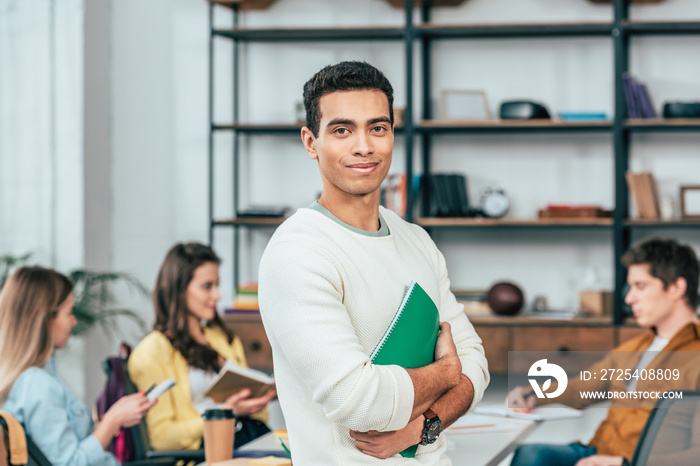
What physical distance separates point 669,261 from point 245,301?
7.13 feet

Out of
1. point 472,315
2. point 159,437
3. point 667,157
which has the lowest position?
point 159,437

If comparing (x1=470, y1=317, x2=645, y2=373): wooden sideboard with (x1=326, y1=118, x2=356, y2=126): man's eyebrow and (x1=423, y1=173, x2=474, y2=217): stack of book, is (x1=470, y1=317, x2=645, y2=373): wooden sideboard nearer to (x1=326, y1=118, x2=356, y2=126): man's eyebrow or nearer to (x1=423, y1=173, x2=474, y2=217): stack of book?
(x1=423, y1=173, x2=474, y2=217): stack of book

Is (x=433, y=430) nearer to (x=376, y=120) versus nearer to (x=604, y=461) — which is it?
(x=376, y=120)

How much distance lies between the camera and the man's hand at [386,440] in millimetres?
1298

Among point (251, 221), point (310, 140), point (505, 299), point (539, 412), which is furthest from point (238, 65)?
point (310, 140)

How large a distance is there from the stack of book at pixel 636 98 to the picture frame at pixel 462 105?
696 mm

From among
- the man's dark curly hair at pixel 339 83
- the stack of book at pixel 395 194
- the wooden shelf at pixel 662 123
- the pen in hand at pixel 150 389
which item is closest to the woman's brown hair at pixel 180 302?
the pen in hand at pixel 150 389

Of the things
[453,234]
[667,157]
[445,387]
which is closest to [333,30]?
[453,234]

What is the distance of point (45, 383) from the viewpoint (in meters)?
2.31

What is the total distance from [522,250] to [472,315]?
0.54 m

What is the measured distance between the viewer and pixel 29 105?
4.18 m

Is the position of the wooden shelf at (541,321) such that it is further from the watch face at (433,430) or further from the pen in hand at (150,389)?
the watch face at (433,430)

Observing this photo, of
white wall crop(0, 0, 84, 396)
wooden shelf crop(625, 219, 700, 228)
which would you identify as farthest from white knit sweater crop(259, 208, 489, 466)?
white wall crop(0, 0, 84, 396)

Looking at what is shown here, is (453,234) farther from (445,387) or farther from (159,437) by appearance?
(445,387)
